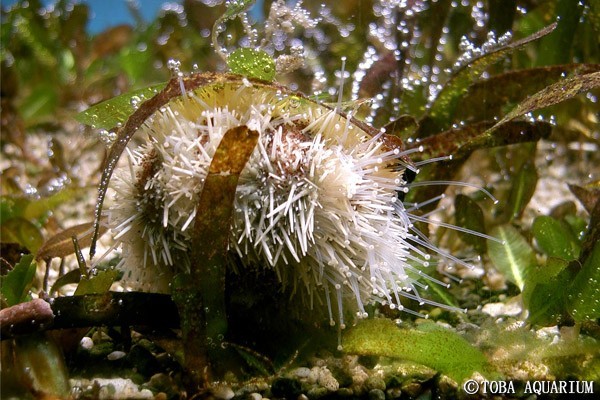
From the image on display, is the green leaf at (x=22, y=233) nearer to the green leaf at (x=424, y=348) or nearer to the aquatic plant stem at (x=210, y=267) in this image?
the aquatic plant stem at (x=210, y=267)

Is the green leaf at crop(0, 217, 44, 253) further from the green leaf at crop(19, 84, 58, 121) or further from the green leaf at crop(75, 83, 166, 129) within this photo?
the green leaf at crop(19, 84, 58, 121)

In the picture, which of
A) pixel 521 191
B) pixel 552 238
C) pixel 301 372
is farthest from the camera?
pixel 521 191

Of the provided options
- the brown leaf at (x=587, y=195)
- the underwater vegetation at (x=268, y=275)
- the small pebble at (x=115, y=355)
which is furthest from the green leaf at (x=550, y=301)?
the small pebble at (x=115, y=355)

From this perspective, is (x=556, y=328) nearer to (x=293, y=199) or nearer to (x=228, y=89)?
(x=293, y=199)

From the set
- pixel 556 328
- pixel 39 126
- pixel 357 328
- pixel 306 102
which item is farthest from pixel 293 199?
pixel 39 126

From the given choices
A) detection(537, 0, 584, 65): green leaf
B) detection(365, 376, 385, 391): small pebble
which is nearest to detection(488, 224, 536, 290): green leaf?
detection(365, 376, 385, 391): small pebble

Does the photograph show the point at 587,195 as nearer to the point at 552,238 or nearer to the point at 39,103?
the point at 552,238

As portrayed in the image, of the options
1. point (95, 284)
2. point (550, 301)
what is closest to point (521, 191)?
point (550, 301)
